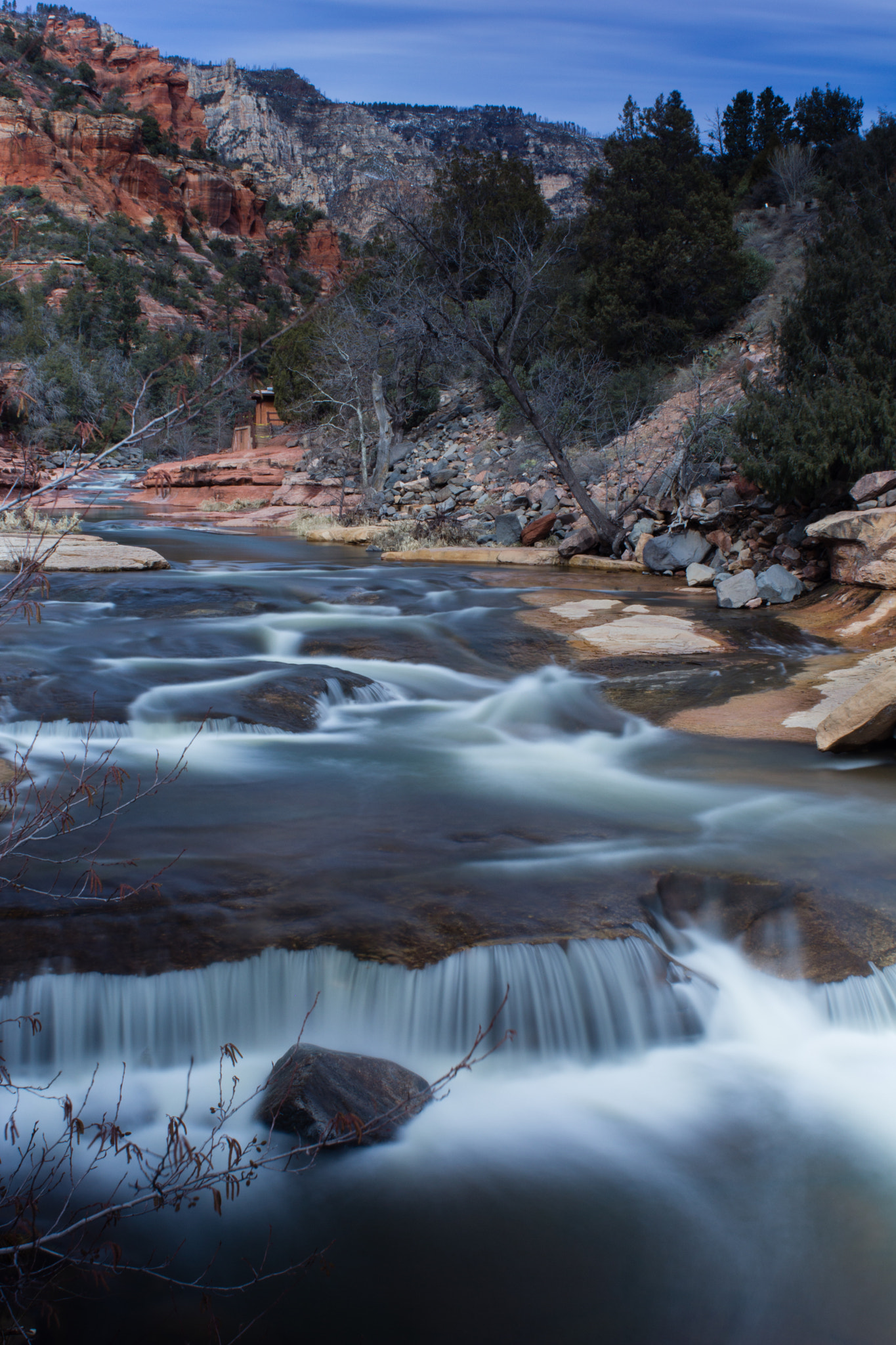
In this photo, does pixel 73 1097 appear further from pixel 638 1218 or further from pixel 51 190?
pixel 51 190

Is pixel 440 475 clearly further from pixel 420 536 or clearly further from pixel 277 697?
pixel 277 697

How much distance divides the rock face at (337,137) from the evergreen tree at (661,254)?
2487 inches

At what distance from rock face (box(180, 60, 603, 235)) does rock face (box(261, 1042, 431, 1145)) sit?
85.6 m

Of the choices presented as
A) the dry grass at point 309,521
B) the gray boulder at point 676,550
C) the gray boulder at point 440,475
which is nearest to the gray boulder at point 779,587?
the gray boulder at point 676,550

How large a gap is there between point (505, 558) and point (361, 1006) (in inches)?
489

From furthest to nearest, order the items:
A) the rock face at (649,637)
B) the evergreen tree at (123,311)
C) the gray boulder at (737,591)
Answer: the evergreen tree at (123,311) → the gray boulder at (737,591) → the rock face at (649,637)

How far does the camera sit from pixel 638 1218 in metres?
3.13

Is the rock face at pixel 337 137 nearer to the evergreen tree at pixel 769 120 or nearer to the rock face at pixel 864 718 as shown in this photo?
the evergreen tree at pixel 769 120

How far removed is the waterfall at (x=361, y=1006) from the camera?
3.48 m

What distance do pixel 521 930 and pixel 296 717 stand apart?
3514 mm

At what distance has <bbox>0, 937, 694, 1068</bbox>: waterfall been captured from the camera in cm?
348

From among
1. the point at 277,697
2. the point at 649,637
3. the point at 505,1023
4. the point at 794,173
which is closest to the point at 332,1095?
the point at 505,1023

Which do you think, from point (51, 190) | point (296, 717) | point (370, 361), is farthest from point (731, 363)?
point (51, 190)

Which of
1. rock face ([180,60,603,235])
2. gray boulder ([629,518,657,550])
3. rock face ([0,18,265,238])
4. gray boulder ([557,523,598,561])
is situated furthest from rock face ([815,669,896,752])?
rock face ([180,60,603,235])
